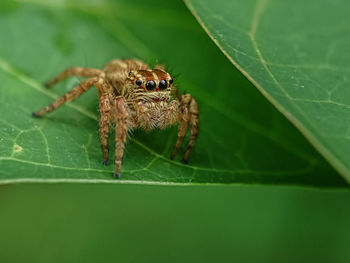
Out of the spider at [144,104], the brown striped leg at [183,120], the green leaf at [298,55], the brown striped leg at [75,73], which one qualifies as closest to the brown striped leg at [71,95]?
the spider at [144,104]

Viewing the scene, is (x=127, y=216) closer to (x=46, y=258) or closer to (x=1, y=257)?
(x=46, y=258)

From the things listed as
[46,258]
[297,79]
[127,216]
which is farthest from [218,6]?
[46,258]

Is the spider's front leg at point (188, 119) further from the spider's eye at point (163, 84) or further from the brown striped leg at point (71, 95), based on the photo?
the brown striped leg at point (71, 95)

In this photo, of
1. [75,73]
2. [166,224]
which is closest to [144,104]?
[75,73]

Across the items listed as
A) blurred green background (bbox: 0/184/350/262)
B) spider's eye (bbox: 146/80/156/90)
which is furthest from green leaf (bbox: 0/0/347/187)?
blurred green background (bbox: 0/184/350/262)

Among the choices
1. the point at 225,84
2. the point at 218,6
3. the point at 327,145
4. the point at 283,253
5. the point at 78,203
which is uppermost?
the point at 218,6

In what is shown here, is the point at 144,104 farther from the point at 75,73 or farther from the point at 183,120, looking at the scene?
the point at 75,73

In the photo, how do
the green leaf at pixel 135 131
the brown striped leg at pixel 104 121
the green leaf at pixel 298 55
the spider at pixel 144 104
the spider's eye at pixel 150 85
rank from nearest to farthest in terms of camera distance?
the green leaf at pixel 298 55, the green leaf at pixel 135 131, the brown striped leg at pixel 104 121, the spider at pixel 144 104, the spider's eye at pixel 150 85

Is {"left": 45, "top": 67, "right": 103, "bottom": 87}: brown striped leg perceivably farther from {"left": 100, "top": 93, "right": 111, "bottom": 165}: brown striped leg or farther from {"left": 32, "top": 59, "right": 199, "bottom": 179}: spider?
{"left": 100, "top": 93, "right": 111, "bottom": 165}: brown striped leg
